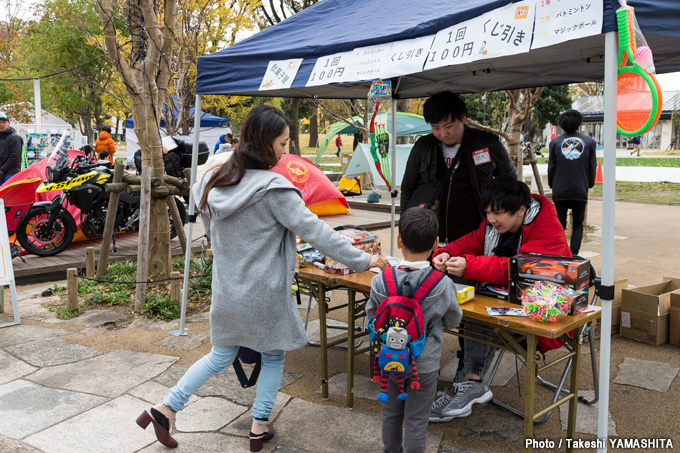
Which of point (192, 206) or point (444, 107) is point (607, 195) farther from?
point (192, 206)

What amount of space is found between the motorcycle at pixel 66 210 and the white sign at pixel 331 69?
4.89 meters

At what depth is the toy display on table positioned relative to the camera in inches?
96.7

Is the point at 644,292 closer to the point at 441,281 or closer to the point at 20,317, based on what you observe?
the point at 441,281

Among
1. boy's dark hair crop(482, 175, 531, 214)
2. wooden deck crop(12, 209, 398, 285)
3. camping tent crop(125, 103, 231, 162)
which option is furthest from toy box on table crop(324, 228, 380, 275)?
camping tent crop(125, 103, 231, 162)

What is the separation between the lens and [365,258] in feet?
8.79

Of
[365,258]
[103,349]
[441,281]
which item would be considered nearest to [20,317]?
[103,349]

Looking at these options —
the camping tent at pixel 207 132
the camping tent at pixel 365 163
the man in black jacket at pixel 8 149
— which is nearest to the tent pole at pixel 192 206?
the man in black jacket at pixel 8 149

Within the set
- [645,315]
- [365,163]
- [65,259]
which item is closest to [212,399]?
[645,315]

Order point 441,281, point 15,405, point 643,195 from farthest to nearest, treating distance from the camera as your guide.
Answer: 1. point 643,195
2. point 15,405
3. point 441,281

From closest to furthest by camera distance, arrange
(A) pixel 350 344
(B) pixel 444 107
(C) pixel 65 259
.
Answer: (A) pixel 350 344
(B) pixel 444 107
(C) pixel 65 259

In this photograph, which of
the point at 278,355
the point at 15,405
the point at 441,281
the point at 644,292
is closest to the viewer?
the point at 441,281

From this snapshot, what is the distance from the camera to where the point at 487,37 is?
8.95 ft

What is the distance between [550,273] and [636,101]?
2.73 ft

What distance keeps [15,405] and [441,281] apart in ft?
9.25
